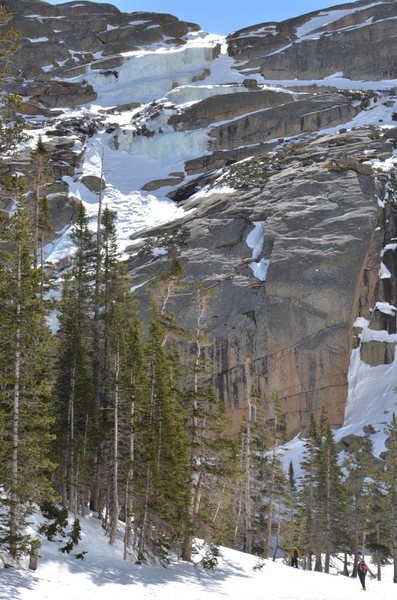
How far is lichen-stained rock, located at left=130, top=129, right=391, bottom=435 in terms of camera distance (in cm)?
5422

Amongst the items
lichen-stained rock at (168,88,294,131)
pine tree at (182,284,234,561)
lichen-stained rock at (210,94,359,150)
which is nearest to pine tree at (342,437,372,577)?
pine tree at (182,284,234,561)

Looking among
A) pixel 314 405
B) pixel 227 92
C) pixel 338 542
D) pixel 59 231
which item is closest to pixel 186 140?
pixel 227 92

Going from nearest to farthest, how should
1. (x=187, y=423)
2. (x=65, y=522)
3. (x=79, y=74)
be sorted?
1. (x=65, y=522)
2. (x=187, y=423)
3. (x=79, y=74)

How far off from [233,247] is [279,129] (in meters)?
39.5

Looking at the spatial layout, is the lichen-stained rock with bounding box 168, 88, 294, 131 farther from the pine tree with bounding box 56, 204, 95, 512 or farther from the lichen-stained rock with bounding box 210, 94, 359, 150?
the pine tree with bounding box 56, 204, 95, 512

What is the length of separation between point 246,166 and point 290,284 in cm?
2910

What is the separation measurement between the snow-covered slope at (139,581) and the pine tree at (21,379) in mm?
1338

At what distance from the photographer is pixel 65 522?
2136 centimetres

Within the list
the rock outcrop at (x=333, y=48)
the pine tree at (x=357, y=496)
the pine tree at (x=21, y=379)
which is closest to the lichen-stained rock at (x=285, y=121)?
the rock outcrop at (x=333, y=48)

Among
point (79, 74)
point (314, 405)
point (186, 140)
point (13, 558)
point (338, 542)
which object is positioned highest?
point (79, 74)

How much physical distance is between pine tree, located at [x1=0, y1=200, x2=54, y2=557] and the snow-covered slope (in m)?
1.34

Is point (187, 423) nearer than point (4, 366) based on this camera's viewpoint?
No

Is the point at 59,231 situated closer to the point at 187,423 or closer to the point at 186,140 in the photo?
the point at 186,140

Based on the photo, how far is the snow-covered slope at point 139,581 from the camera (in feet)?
51.5
